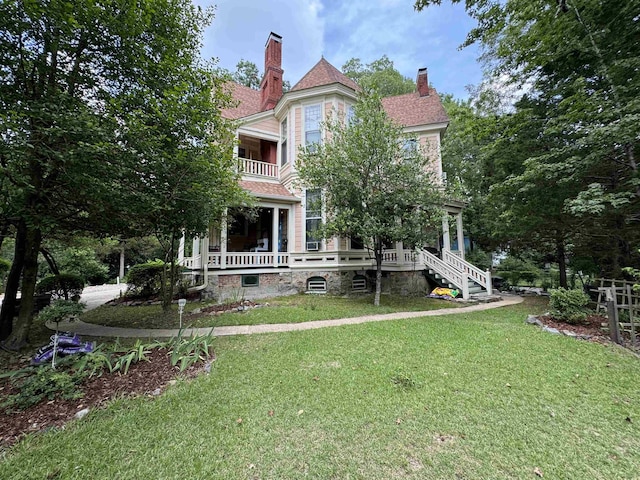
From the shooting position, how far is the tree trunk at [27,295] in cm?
516

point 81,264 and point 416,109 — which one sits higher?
point 416,109

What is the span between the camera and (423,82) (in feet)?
51.6

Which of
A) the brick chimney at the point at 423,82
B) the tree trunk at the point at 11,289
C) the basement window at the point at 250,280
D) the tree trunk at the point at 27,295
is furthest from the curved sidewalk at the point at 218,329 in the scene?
the brick chimney at the point at 423,82

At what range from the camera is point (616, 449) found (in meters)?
2.46

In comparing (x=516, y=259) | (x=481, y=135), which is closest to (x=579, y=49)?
(x=481, y=135)

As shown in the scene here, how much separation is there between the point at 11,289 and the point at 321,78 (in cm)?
1269

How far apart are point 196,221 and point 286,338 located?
3.62m

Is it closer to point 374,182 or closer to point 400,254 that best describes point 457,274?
point 400,254

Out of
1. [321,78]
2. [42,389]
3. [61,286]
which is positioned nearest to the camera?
[42,389]

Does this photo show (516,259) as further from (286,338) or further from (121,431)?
(121,431)

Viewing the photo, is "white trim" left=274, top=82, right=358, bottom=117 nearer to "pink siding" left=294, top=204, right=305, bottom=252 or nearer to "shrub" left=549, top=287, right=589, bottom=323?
"pink siding" left=294, top=204, right=305, bottom=252

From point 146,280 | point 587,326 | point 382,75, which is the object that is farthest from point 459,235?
point 382,75

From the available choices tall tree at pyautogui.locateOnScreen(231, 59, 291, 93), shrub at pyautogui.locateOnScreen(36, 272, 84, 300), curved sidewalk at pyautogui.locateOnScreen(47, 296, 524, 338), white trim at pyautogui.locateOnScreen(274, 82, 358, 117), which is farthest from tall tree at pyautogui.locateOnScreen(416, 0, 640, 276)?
tall tree at pyautogui.locateOnScreen(231, 59, 291, 93)

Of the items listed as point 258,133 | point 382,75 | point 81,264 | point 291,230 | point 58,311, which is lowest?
point 58,311
